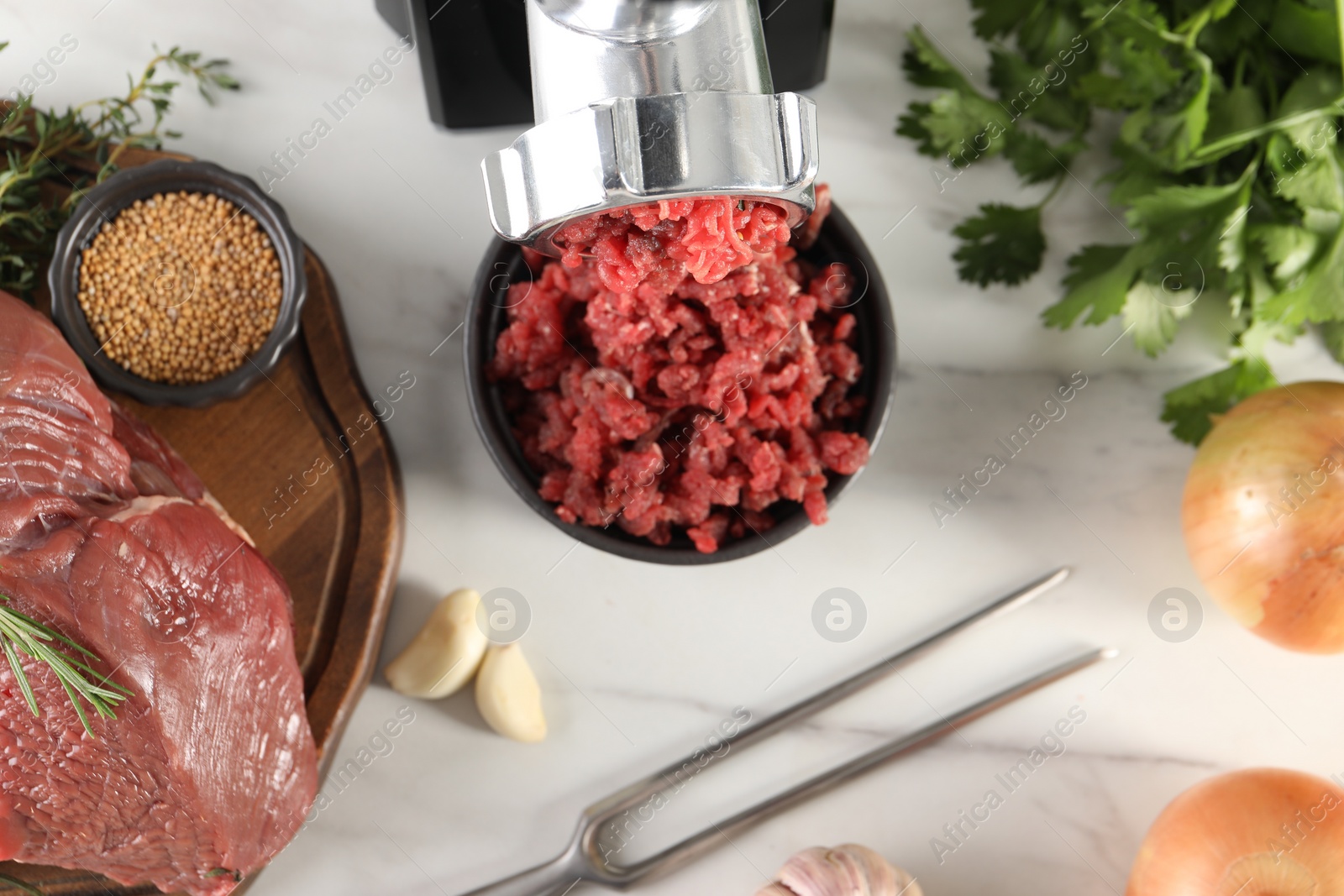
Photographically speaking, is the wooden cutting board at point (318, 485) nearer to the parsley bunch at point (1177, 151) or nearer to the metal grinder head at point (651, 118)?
the metal grinder head at point (651, 118)

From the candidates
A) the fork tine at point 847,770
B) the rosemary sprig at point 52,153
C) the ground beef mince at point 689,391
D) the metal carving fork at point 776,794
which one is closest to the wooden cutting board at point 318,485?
the rosemary sprig at point 52,153

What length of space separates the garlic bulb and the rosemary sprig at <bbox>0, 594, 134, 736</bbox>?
3.02 ft

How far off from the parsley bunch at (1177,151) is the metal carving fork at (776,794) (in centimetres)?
43

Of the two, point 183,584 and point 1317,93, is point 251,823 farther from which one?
point 1317,93

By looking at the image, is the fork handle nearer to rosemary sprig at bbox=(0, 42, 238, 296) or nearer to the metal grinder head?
the metal grinder head

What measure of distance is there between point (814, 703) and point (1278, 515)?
2.39ft

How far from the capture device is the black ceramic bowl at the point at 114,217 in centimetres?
136

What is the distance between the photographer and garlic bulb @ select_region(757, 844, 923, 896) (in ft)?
4.64

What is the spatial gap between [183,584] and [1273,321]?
1599mm

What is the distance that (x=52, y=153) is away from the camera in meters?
1.44

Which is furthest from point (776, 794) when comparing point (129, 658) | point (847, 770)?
point (129, 658)

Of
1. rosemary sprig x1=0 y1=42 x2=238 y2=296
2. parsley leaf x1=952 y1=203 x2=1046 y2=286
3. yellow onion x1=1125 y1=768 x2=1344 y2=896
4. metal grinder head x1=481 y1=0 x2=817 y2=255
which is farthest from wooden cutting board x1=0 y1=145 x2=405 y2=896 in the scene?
yellow onion x1=1125 y1=768 x2=1344 y2=896

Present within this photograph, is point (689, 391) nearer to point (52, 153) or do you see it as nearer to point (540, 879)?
point (540, 879)

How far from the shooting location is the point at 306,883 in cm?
153
